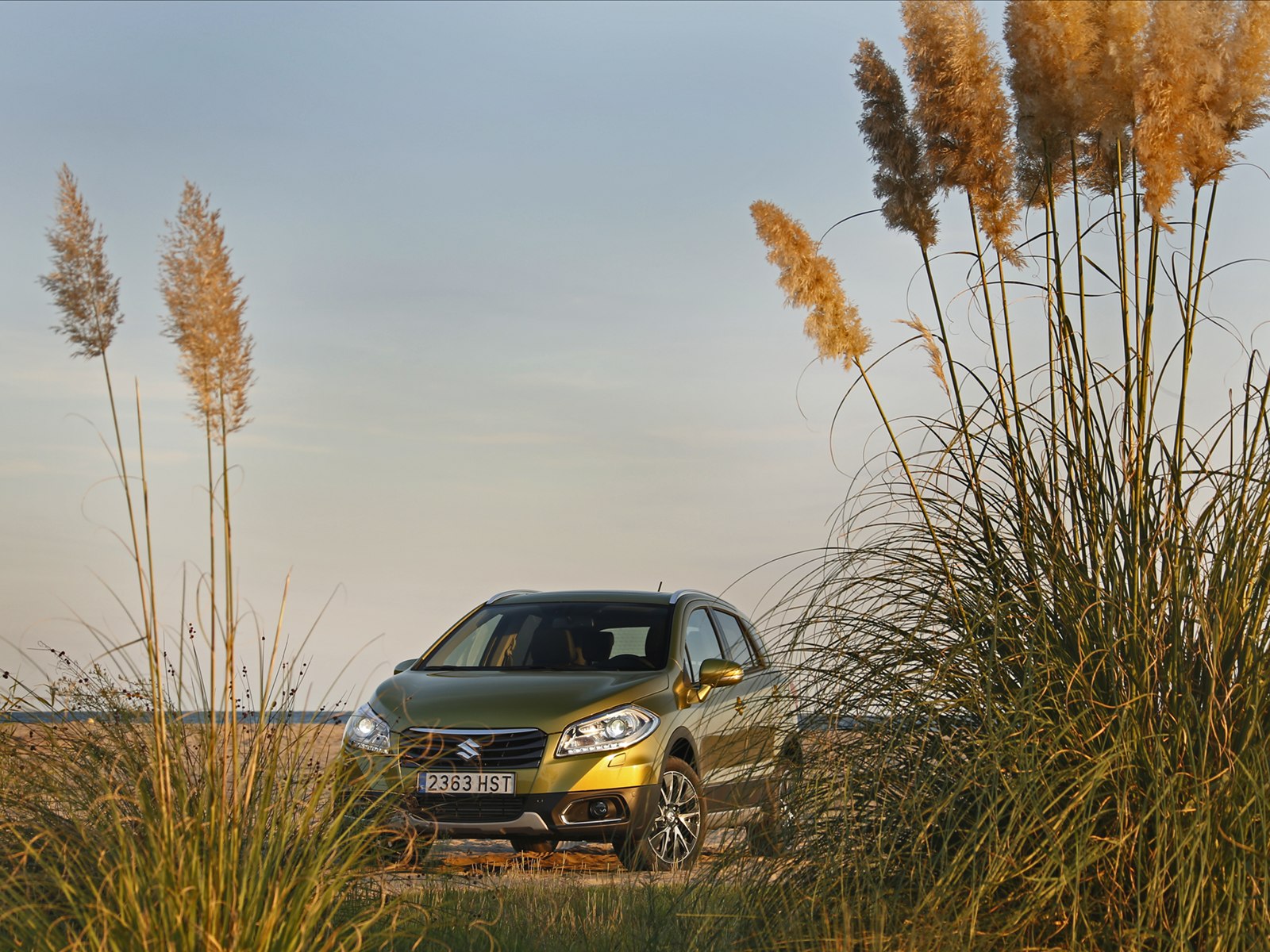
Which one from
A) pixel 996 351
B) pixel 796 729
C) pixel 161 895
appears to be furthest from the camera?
pixel 996 351

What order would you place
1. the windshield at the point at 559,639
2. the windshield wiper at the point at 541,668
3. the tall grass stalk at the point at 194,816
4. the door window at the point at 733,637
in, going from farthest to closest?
the door window at the point at 733,637, the windshield at the point at 559,639, the windshield wiper at the point at 541,668, the tall grass stalk at the point at 194,816

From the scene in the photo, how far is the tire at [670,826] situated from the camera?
7.96m

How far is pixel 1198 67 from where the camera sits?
16.1ft

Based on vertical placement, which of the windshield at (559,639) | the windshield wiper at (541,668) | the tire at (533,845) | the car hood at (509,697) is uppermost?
the windshield at (559,639)

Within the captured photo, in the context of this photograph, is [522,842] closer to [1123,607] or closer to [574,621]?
[574,621]

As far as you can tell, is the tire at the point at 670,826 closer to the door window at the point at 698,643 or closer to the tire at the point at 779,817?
the door window at the point at 698,643

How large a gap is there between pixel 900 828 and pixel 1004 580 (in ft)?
3.49

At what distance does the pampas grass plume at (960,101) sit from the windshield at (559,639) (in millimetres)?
4550

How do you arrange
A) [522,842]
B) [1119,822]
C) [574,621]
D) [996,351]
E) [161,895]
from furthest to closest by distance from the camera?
[574,621]
[522,842]
[996,351]
[1119,822]
[161,895]

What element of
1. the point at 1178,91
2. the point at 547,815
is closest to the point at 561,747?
the point at 547,815

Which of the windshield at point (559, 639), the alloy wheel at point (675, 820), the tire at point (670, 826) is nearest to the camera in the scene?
the tire at point (670, 826)

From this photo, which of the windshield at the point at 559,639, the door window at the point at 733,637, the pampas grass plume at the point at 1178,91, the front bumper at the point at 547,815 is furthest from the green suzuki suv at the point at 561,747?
the pampas grass plume at the point at 1178,91

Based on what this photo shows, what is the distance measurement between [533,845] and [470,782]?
0.75 metres

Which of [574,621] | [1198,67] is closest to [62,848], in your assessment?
[1198,67]
